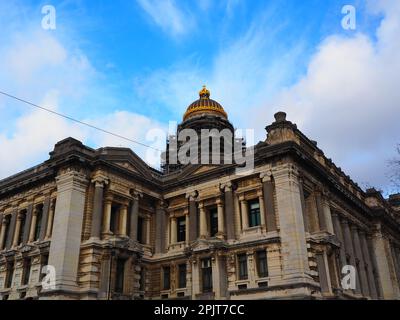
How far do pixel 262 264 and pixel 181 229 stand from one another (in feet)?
30.0

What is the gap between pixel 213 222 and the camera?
34.2 m

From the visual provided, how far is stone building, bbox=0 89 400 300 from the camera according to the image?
2855 centimetres

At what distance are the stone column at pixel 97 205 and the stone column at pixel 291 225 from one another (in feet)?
43.1

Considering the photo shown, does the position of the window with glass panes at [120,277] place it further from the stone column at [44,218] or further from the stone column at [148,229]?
the stone column at [44,218]

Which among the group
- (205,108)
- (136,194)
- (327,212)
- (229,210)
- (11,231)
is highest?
(205,108)

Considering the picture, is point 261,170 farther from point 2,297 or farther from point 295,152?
point 2,297

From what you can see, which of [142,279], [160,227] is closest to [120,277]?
[142,279]

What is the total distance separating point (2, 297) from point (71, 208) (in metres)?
10.1

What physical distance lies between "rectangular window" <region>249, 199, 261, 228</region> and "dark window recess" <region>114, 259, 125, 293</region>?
10.3 metres

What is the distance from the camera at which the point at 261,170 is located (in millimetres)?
31375

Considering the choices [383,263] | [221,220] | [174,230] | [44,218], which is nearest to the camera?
[44,218]

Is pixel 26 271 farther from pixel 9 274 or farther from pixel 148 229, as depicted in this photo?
pixel 148 229

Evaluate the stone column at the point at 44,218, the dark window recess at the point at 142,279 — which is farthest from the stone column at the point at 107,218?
the dark window recess at the point at 142,279
